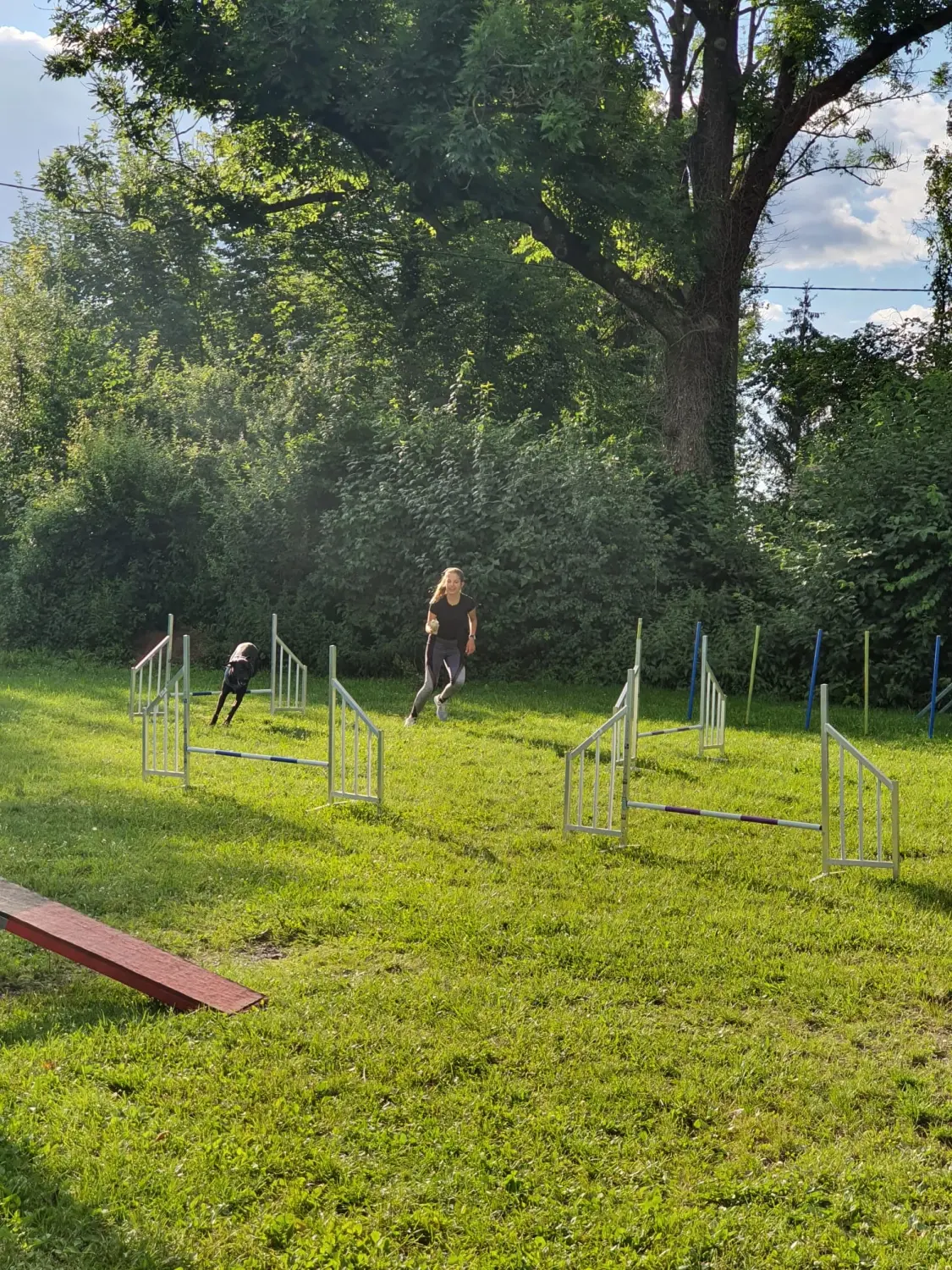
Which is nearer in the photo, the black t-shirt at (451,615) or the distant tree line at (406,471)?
the black t-shirt at (451,615)

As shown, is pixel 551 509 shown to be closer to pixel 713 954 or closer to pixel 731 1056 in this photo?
pixel 713 954

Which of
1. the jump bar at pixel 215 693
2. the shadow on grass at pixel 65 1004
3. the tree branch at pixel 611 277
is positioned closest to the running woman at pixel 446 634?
the jump bar at pixel 215 693

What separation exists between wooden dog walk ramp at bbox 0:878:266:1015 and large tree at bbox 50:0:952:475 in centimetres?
1429

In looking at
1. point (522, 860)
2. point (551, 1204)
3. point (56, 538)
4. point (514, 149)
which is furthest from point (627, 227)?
point (551, 1204)

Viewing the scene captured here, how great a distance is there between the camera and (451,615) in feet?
42.2

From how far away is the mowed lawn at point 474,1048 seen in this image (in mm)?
3496

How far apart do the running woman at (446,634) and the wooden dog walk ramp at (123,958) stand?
7514mm

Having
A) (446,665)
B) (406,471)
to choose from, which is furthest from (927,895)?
(406,471)

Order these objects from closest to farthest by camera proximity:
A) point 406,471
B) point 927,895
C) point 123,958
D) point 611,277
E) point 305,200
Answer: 1. point 123,958
2. point 927,895
3. point 406,471
4. point 611,277
5. point 305,200

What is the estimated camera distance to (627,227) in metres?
19.7

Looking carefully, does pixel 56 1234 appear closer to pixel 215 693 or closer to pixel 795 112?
pixel 215 693

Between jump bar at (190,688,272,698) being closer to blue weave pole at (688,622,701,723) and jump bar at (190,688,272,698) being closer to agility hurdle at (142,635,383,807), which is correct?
agility hurdle at (142,635,383,807)

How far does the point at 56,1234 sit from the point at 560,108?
654 inches

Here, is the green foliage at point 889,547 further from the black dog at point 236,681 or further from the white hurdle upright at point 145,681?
the white hurdle upright at point 145,681
